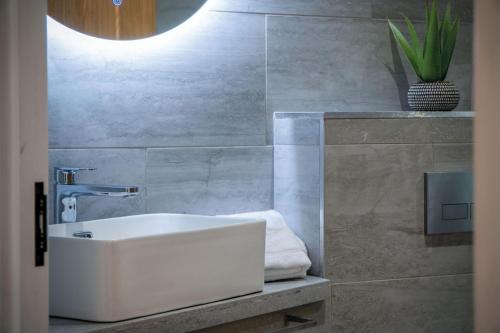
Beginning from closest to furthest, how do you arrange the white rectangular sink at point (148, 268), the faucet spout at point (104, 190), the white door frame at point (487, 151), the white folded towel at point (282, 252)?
1. the white door frame at point (487, 151)
2. the white rectangular sink at point (148, 268)
3. the faucet spout at point (104, 190)
4. the white folded towel at point (282, 252)

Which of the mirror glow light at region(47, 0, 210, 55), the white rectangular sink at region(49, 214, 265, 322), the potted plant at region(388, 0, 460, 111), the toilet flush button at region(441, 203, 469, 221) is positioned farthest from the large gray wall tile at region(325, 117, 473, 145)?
the mirror glow light at region(47, 0, 210, 55)

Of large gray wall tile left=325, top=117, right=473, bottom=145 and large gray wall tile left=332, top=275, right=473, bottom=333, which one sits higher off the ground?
large gray wall tile left=325, top=117, right=473, bottom=145

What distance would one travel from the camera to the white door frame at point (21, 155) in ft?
3.14

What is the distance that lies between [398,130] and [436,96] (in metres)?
0.25

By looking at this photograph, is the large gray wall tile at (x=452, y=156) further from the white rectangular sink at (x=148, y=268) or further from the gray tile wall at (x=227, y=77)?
the white rectangular sink at (x=148, y=268)

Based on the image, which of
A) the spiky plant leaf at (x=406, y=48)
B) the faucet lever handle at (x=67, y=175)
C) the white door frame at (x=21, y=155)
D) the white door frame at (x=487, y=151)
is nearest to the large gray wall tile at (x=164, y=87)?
the faucet lever handle at (x=67, y=175)

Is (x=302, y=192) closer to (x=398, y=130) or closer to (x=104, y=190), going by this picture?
(x=398, y=130)

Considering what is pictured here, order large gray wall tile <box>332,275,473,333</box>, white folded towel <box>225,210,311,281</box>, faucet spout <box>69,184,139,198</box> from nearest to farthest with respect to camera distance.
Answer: faucet spout <box>69,184,139,198</box> → white folded towel <box>225,210,311,281</box> → large gray wall tile <box>332,275,473,333</box>

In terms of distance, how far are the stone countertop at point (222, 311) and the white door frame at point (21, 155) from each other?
1.81ft

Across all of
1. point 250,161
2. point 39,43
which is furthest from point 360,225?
point 39,43

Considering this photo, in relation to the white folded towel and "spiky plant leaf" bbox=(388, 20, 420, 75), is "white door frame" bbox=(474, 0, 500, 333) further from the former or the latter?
"spiky plant leaf" bbox=(388, 20, 420, 75)

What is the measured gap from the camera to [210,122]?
2.25 metres

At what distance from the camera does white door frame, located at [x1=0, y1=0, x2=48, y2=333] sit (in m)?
0.96

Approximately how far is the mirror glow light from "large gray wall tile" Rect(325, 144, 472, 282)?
0.57m
